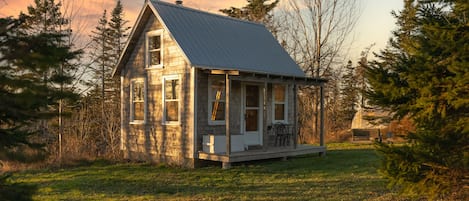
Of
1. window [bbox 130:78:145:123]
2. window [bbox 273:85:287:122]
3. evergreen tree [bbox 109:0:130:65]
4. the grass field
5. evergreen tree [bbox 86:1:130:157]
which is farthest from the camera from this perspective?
evergreen tree [bbox 109:0:130:65]

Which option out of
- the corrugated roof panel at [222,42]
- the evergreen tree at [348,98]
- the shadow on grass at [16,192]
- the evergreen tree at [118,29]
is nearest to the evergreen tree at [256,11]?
the evergreen tree at [118,29]

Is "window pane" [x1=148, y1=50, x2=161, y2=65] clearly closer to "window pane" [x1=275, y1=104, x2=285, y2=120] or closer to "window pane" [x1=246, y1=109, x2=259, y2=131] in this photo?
"window pane" [x1=246, y1=109, x2=259, y2=131]

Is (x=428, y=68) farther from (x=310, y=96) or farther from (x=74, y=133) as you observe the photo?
(x=310, y=96)

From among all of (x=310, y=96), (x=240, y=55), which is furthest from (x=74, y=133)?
(x=310, y=96)

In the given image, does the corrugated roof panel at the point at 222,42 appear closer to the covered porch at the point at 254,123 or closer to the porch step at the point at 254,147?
the covered porch at the point at 254,123

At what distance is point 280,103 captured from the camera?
16219 mm

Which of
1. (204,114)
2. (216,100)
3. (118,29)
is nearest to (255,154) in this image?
(204,114)

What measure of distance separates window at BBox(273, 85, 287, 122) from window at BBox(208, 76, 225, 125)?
2787 mm

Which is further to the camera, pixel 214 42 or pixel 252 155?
A: pixel 214 42

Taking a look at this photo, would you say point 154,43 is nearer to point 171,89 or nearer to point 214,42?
point 171,89

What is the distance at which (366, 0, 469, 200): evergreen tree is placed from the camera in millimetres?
6402

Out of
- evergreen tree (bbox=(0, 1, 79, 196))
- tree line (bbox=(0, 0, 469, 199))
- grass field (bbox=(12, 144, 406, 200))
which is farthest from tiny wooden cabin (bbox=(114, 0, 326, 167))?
evergreen tree (bbox=(0, 1, 79, 196))

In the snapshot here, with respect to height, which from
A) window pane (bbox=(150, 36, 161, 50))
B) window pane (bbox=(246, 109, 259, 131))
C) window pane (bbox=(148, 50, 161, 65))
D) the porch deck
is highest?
window pane (bbox=(150, 36, 161, 50))

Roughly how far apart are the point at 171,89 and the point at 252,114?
3.04 m
